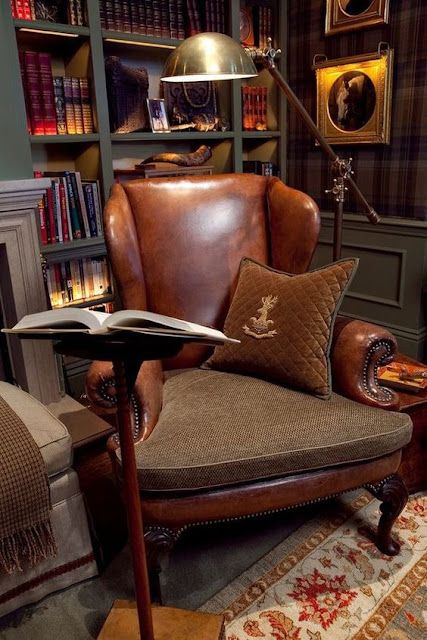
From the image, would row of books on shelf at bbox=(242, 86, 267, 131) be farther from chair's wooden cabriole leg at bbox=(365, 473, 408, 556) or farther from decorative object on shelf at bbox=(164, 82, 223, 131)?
chair's wooden cabriole leg at bbox=(365, 473, 408, 556)

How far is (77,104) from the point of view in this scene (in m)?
2.43

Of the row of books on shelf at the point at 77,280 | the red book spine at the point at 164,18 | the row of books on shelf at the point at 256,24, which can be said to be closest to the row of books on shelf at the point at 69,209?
the row of books on shelf at the point at 77,280

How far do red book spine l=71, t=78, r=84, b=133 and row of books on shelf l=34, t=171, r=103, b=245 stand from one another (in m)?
0.22

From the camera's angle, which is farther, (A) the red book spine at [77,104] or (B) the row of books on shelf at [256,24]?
(B) the row of books on shelf at [256,24]

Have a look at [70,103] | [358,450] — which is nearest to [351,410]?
[358,450]

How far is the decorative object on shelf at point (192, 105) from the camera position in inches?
111

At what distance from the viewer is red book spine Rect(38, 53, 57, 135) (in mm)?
2299

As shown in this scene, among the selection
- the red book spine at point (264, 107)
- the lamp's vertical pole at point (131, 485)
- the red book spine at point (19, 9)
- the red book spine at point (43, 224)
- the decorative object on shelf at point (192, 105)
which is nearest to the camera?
the lamp's vertical pole at point (131, 485)

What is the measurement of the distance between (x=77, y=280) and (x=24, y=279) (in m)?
0.69

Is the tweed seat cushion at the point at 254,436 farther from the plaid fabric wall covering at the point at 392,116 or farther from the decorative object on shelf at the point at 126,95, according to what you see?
the plaid fabric wall covering at the point at 392,116

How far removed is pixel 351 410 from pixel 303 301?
357 millimetres

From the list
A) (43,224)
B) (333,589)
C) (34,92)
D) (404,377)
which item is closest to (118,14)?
(34,92)

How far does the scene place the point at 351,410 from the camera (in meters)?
1.50

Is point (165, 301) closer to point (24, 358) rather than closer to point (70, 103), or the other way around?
point (24, 358)
